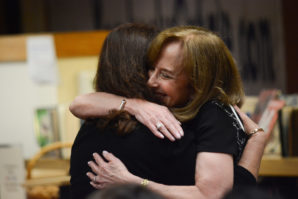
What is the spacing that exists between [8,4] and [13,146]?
217 centimetres

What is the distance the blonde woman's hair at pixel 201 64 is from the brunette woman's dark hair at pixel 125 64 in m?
0.04

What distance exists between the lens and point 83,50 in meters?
3.22

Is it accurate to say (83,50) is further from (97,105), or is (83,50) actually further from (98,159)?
(98,159)

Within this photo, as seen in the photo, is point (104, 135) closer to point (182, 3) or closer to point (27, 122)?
point (27, 122)

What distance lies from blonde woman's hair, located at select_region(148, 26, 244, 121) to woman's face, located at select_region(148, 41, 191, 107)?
0.02 meters

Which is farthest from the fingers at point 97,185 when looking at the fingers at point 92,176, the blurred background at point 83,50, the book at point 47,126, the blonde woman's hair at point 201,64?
the book at point 47,126

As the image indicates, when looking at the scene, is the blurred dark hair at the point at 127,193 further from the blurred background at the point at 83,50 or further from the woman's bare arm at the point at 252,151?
the blurred background at the point at 83,50

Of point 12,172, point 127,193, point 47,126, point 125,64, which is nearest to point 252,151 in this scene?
point 125,64

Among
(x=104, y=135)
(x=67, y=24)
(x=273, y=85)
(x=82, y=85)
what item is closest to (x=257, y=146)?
(x=104, y=135)

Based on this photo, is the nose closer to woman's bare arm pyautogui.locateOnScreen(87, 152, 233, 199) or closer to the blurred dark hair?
woman's bare arm pyautogui.locateOnScreen(87, 152, 233, 199)

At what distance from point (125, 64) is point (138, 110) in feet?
0.48

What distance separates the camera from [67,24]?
4414 mm

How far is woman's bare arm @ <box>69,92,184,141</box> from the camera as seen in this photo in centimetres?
139

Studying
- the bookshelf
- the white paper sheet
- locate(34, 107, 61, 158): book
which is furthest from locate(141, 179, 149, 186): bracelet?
the white paper sheet
